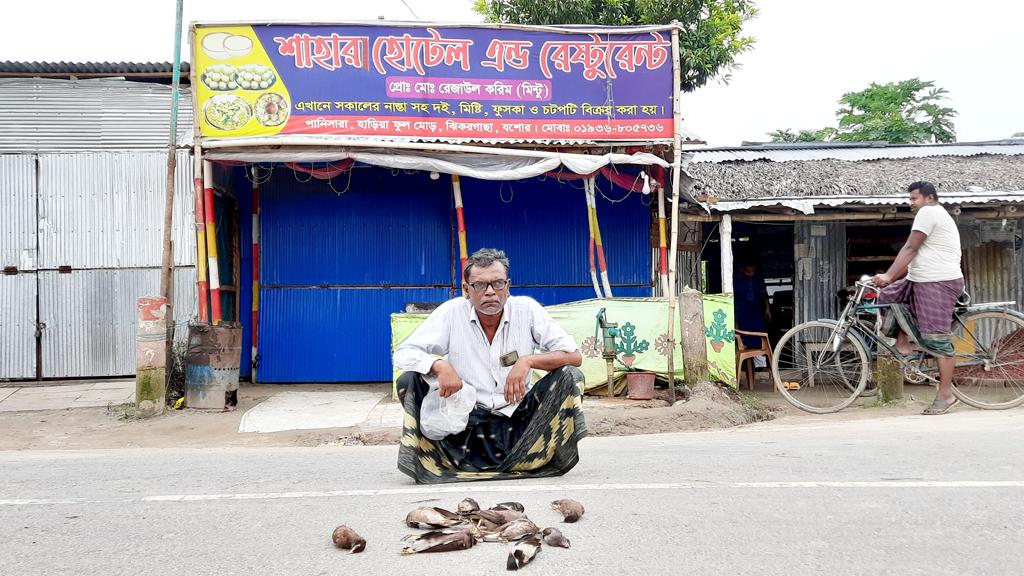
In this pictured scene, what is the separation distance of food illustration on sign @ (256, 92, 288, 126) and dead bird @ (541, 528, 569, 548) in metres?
7.71

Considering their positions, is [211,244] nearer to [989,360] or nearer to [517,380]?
[517,380]

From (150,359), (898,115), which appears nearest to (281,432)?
(150,359)

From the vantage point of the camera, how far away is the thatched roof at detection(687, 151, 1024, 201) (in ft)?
35.4

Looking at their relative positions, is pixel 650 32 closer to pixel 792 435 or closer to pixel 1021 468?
pixel 792 435

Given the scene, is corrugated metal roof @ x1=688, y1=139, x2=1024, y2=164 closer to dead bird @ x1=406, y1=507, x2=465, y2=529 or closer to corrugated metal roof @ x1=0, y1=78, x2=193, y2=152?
corrugated metal roof @ x1=0, y1=78, x2=193, y2=152

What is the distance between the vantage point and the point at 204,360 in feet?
29.3

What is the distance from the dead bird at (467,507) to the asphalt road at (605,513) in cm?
25

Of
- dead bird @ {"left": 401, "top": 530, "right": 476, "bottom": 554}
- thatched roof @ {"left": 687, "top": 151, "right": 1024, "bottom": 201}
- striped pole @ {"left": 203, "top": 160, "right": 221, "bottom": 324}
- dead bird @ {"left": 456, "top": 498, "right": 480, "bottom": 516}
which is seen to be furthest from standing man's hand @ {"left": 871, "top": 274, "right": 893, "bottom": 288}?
striped pole @ {"left": 203, "top": 160, "right": 221, "bottom": 324}

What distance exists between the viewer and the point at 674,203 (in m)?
9.52

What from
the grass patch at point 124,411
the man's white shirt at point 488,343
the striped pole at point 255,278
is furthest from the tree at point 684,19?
the man's white shirt at point 488,343

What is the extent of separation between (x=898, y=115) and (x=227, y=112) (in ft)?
68.2

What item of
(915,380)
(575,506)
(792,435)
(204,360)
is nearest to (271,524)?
(575,506)

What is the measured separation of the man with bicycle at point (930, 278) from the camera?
23.4ft

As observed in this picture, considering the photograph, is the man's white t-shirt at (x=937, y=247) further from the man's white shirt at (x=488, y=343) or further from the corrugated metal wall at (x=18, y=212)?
the corrugated metal wall at (x=18, y=212)
